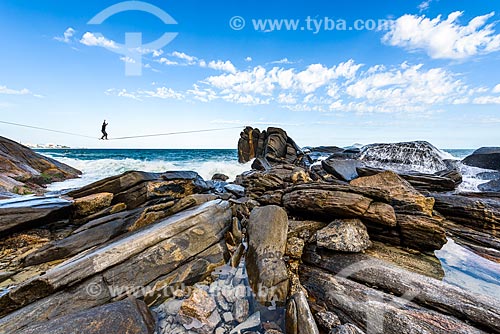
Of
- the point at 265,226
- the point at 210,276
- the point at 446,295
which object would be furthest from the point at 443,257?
the point at 210,276

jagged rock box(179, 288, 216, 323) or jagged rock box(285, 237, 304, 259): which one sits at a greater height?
jagged rock box(285, 237, 304, 259)

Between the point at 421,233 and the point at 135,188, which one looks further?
the point at 135,188

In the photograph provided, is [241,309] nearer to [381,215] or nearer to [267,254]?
[267,254]

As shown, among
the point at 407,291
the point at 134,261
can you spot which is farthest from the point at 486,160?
the point at 134,261

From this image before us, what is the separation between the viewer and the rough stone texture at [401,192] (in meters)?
5.72

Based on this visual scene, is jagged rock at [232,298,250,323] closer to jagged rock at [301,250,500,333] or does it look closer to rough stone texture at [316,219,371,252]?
jagged rock at [301,250,500,333]

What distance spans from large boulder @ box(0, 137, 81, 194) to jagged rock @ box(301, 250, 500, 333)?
14.5 m

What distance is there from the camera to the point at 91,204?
21.9 ft

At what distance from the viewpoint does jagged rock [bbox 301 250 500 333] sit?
293cm

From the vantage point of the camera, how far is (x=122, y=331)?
2.89 meters

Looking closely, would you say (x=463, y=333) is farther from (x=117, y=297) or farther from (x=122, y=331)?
(x=117, y=297)

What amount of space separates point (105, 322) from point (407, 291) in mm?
4380

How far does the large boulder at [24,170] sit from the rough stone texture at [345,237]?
1411cm

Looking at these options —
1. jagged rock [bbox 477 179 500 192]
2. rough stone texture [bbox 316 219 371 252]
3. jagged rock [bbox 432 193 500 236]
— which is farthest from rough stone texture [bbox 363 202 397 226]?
jagged rock [bbox 477 179 500 192]
